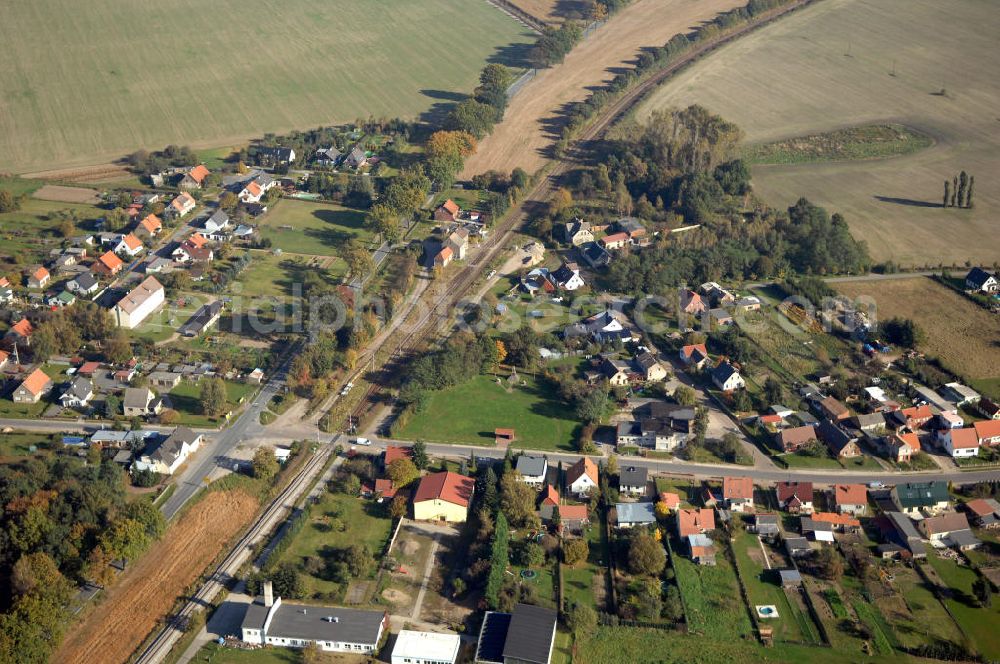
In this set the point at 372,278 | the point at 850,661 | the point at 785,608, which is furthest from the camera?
the point at 372,278

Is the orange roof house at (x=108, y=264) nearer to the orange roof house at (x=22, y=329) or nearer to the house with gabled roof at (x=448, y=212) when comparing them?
the orange roof house at (x=22, y=329)

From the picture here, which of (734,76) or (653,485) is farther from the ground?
(734,76)

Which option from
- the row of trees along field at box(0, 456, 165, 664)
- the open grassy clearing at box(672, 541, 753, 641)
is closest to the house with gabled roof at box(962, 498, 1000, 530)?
the open grassy clearing at box(672, 541, 753, 641)

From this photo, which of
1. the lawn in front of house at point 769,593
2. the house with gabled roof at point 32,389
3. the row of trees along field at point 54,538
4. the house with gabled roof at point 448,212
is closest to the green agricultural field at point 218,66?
the house with gabled roof at point 448,212

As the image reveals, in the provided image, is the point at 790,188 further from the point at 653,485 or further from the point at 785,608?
the point at 785,608

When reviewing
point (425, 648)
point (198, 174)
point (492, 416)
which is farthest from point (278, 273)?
point (425, 648)

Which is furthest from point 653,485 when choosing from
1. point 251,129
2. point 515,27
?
point 515,27

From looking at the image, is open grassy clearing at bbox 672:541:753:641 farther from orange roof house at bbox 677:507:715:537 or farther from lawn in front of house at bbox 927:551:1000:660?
lawn in front of house at bbox 927:551:1000:660
